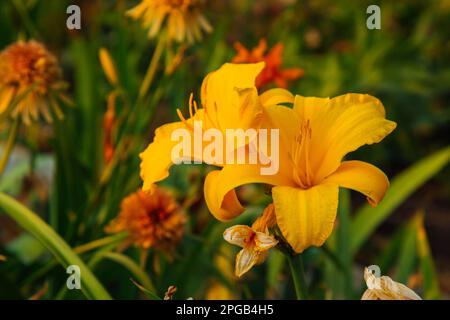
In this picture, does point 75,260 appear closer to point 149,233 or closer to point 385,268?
point 149,233

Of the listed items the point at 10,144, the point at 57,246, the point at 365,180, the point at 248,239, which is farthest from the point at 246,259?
the point at 10,144

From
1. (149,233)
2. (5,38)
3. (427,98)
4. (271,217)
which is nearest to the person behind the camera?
(271,217)

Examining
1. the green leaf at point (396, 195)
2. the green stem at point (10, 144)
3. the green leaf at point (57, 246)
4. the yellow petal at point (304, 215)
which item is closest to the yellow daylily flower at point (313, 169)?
the yellow petal at point (304, 215)

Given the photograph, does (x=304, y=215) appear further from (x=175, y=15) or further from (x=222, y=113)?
(x=175, y=15)

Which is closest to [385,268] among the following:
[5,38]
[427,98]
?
[5,38]

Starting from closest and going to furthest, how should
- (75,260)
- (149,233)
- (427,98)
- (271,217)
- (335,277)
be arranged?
(271,217) → (75,260) → (149,233) → (335,277) → (427,98)

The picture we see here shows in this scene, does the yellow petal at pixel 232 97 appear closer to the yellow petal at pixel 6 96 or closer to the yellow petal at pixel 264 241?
the yellow petal at pixel 264 241

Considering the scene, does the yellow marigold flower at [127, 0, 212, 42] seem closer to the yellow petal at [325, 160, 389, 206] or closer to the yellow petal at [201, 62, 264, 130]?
the yellow petal at [201, 62, 264, 130]

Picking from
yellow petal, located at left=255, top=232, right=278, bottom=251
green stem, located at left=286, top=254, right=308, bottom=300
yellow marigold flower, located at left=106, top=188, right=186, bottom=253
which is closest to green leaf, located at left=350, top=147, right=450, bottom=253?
yellow marigold flower, located at left=106, top=188, right=186, bottom=253
